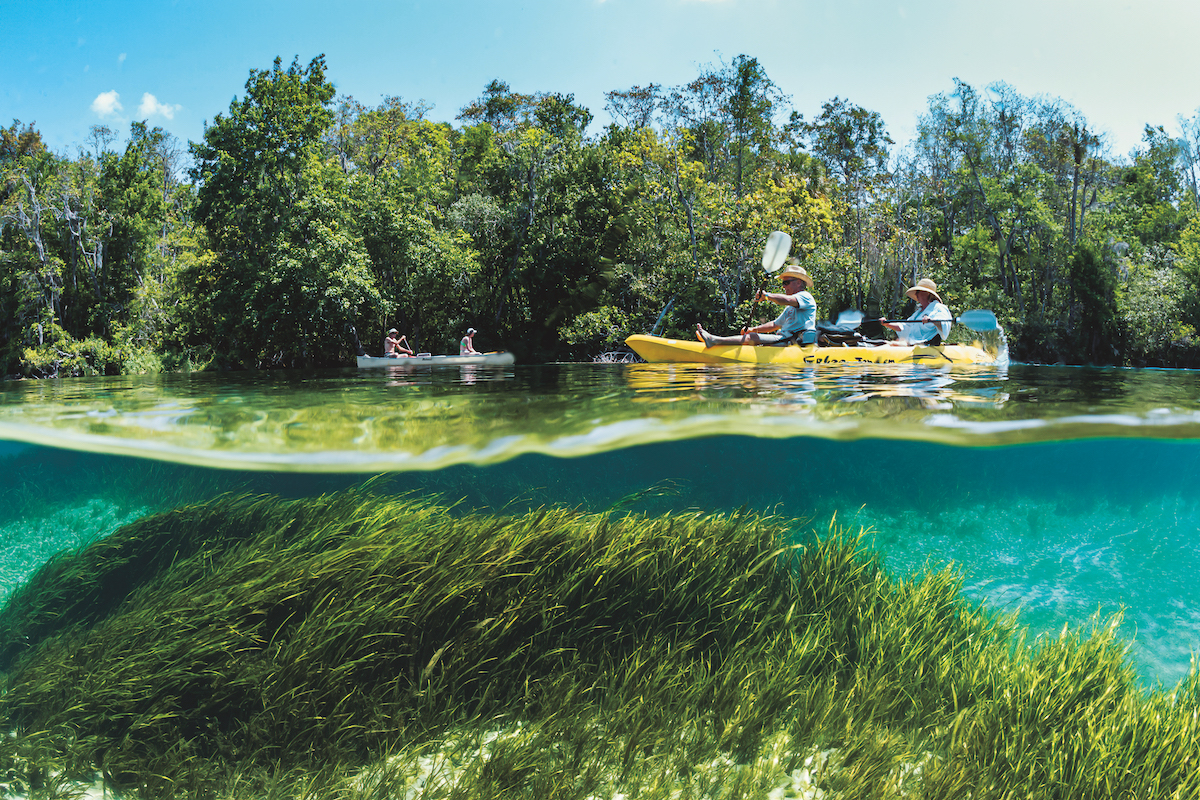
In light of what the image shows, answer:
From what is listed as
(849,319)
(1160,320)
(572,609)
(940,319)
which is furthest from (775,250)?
(1160,320)

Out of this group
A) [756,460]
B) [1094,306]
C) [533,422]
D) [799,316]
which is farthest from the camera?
[1094,306]

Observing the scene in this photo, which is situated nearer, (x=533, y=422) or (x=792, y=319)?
(x=533, y=422)

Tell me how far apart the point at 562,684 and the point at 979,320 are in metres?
10.4

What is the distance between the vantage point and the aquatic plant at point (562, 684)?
→ 3.62 metres

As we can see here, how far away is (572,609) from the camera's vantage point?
4.54 metres

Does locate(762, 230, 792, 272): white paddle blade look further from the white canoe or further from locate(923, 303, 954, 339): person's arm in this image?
the white canoe

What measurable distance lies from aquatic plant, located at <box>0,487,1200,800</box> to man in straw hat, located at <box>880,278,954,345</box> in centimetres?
743

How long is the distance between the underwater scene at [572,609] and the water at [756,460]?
0.05 meters

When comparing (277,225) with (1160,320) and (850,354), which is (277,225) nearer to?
(850,354)

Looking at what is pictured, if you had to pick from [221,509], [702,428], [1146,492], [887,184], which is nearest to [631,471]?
[702,428]

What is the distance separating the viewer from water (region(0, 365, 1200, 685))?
6.00 metres

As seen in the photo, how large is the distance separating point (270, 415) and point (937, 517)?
7447 mm

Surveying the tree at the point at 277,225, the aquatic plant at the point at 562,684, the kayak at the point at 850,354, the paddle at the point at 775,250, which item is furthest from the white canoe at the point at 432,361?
the aquatic plant at the point at 562,684

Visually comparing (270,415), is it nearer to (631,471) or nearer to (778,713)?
(631,471)
